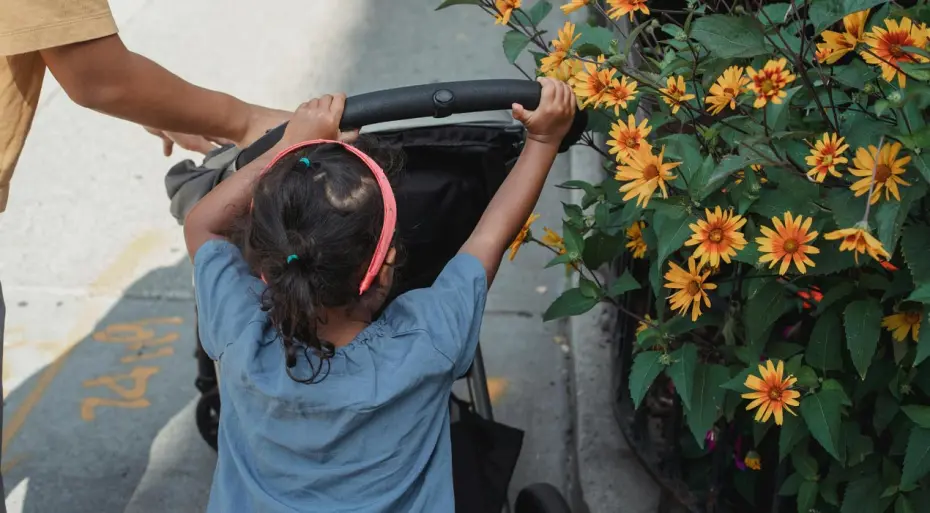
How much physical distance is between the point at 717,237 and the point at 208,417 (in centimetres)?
192

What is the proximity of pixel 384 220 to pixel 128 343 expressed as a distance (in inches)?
90.0

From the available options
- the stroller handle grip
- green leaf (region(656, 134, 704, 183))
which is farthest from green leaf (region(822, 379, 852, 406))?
the stroller handle grip

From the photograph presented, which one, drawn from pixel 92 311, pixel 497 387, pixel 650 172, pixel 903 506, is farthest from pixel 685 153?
pixel 92 311

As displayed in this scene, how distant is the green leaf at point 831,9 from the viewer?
5.18 ft

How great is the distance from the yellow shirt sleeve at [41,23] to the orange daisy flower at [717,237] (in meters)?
1.09

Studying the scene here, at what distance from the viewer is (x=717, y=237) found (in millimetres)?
1668

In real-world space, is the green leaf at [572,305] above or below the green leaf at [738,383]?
below

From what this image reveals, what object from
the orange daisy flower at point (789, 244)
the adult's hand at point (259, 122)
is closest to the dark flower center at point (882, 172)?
the orange daisy flower at point (789, 244)

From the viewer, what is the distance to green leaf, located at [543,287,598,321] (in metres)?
2.19

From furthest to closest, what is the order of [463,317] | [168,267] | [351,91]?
[351,91]
[168,267]
[463,317]

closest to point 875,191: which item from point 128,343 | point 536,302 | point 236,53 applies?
point 536,302

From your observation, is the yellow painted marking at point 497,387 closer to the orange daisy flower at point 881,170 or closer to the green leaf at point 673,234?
the green leaf at point 673,234

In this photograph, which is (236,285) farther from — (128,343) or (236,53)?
(236,53)

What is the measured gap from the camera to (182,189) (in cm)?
Result: 216
